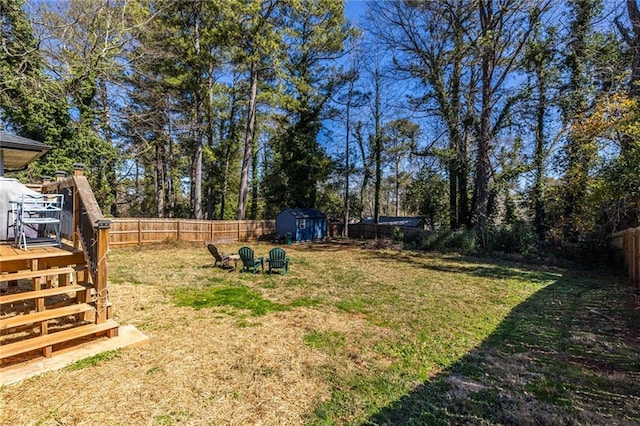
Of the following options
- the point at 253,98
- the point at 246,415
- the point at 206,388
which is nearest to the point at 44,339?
the point at 206,388

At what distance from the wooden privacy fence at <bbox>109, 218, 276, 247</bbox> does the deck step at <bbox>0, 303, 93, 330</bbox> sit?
10164 millimetres

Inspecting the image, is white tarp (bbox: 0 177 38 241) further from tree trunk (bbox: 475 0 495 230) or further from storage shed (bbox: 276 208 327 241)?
tree trunk (bbox: 475 0 495 230)

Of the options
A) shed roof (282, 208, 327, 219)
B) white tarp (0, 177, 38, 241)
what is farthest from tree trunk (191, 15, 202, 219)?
white tarp (0, 177, 38, 241)

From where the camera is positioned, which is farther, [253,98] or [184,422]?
[253,98]

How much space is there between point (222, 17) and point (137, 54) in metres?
4.80

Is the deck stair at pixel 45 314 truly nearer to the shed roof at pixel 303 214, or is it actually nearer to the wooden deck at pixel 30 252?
the wooden deck at pixel 30 252

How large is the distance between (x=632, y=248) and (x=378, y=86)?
57.7 feet

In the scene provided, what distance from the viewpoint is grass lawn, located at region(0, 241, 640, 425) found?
2.52 meters

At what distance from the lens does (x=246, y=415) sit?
8.21 ft

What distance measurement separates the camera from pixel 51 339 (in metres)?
3.14

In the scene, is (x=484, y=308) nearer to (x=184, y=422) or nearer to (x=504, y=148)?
(x=184, y=422)

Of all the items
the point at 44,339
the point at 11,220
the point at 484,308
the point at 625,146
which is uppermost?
the point at 625,146

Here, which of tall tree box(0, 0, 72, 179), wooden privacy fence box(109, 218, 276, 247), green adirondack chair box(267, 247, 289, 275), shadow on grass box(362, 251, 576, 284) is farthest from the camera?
wooden privacy fence box(109, 218, 276, 247)

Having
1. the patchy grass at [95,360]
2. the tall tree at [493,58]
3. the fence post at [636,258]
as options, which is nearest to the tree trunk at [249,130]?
the tall tree at [493,58]
